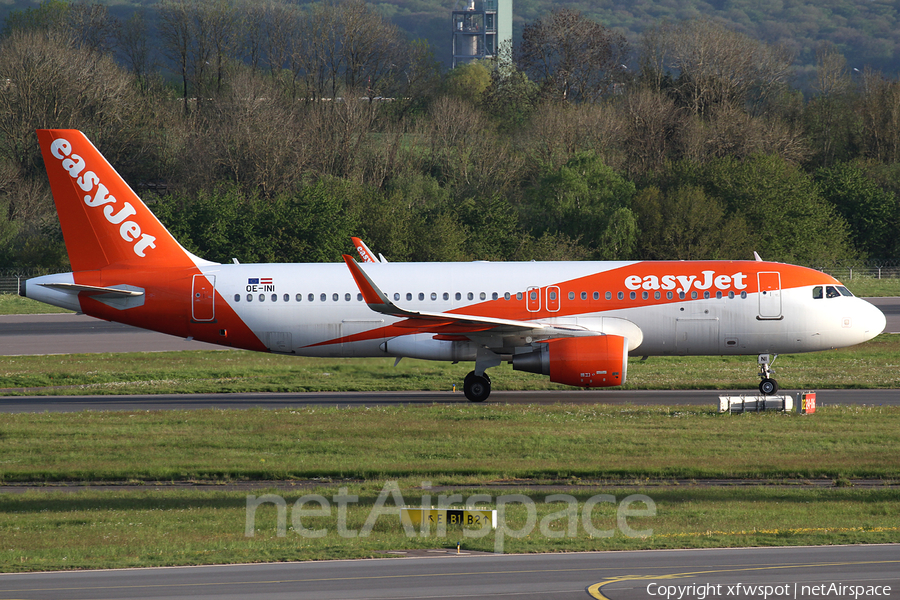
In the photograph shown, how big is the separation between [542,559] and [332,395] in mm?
19191

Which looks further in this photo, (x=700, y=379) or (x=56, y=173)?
(x=700, y=379)

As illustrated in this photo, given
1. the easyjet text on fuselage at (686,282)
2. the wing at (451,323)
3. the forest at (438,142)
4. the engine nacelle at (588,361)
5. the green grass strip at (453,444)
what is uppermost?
the forest at (438,142)

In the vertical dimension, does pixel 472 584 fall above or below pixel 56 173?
below

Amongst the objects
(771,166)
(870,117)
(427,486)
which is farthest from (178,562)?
(870,117)

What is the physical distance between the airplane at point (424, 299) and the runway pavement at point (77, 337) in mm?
14650

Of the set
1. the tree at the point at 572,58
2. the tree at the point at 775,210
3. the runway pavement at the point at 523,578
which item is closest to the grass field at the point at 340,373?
the runway pavement at the point at 523,578

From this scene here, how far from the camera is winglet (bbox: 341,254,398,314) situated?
27156 millimetres

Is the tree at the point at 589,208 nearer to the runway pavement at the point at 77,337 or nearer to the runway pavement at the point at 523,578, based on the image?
the runway pavement at the point at 77,337

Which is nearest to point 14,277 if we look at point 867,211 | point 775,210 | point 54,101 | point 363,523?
point 54,101

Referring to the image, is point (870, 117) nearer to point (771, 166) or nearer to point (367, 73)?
point (771, 166)

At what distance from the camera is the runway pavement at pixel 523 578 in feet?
39.0

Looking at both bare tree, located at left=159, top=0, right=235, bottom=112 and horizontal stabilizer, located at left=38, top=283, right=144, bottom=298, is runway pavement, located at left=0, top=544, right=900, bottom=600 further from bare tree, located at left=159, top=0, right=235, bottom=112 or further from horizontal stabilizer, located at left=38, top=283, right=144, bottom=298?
bare tree, located at left=159, top=0, right=235, bottom=112

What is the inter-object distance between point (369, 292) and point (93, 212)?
932cm

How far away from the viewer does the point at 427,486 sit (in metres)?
19.1
